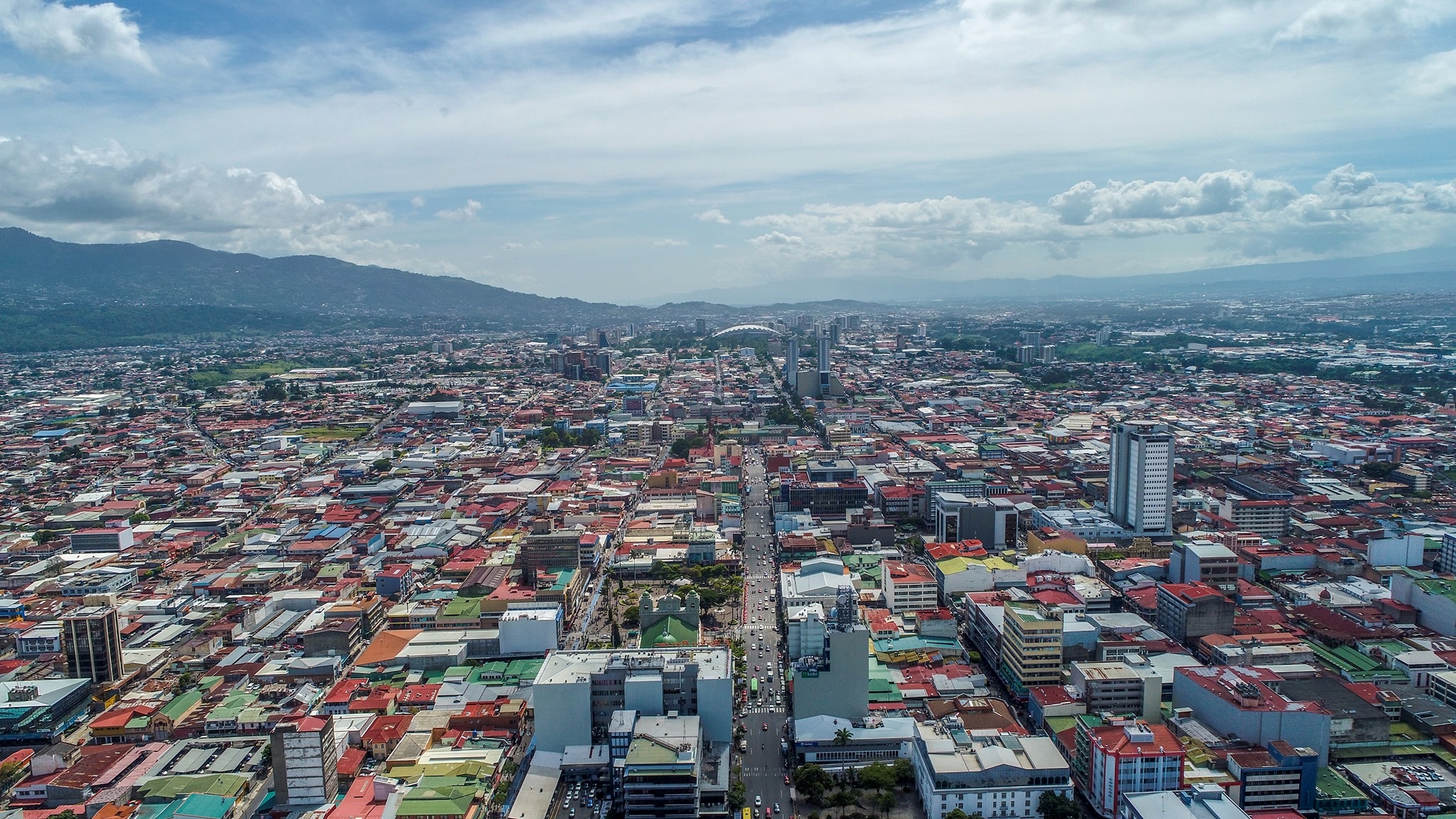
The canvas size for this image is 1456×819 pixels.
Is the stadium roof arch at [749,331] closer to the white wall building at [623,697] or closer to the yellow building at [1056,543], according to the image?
the yellow building at [1056,543]

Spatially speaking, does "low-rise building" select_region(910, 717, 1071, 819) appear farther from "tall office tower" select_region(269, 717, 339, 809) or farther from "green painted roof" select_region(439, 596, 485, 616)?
"green painted roof" select_region(439, 596, 485, 616)

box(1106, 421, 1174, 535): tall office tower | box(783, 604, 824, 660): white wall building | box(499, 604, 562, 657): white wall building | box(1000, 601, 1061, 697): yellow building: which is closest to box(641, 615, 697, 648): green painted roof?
box(499, 604, 562, 657): white wall building

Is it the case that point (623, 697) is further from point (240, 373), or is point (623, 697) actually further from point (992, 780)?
point (240, 373)

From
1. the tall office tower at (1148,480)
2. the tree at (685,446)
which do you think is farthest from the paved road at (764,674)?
the tall office tower at (1148,480)

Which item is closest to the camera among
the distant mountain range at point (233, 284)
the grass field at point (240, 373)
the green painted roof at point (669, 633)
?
the green painted roof at point (669, 633)

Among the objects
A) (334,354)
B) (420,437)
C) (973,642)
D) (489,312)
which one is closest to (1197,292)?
(489,312)

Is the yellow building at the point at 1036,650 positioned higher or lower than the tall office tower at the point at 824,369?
lower

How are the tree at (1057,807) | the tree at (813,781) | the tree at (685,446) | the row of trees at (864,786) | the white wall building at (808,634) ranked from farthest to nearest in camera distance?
the tree at (685,446)
the white wall building at (808,634)
the tree at (813,781)
the row of trees at (864,786)
the tree at (1057,807)

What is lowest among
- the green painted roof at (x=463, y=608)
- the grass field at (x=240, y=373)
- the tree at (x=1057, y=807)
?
the tree at (x=1057, y=807)
